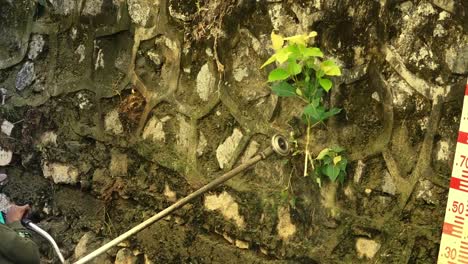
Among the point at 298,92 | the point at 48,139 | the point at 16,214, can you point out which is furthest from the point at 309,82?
the point at 48,139

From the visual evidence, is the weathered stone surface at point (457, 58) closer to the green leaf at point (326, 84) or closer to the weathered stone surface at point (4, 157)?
the green leaf at point (326, 84)

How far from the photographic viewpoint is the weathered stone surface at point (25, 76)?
152 inches

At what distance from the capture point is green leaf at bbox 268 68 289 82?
2518mm

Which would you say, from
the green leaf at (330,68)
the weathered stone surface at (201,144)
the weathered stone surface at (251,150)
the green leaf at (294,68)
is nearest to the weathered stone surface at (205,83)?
the weathered stone surface at (201,144)

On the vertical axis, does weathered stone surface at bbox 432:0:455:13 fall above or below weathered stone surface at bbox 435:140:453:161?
above

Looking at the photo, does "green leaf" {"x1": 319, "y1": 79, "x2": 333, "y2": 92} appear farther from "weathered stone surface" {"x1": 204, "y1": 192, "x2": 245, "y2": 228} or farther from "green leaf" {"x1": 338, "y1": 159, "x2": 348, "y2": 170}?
"weathered stone surface" {"x1": 204, "y1": 192, "x2": 245, "y2": 228}

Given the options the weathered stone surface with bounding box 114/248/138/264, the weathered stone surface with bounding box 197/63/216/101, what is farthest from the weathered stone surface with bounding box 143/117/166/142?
the weathered stone surface with bounding box 114/248/138/264

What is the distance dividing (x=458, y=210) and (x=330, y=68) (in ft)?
2.30

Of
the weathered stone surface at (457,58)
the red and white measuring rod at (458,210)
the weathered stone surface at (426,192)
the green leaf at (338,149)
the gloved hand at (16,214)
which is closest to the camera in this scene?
the red and white measuring rod at (458,210)

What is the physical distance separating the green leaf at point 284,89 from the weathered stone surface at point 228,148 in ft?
1.25

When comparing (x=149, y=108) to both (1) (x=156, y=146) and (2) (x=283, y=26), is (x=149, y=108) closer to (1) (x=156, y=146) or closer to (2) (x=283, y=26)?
(1) (x=156, y=146)

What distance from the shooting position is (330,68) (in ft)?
7.97

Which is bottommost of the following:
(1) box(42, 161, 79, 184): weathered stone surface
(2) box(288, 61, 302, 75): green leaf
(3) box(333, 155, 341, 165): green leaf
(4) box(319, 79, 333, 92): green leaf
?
(1) box(42, 161, 79, 184): weathered stone surface

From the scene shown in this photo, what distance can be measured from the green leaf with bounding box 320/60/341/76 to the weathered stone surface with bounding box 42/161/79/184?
1781mm
